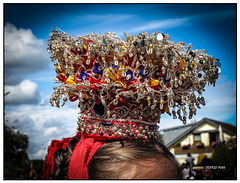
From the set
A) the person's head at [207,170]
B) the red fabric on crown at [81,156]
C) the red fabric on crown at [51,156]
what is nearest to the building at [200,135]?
the person's head at [207,170]

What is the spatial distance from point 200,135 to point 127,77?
718cm

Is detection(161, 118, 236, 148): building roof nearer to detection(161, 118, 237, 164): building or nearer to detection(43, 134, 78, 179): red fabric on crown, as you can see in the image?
detection(161, 118, 237, 164): building

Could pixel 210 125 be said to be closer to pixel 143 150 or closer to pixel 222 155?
pixel 222 155

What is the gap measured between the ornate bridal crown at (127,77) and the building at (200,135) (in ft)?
17.9

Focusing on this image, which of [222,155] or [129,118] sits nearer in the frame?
[129,118]

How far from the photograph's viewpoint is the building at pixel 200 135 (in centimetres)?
696

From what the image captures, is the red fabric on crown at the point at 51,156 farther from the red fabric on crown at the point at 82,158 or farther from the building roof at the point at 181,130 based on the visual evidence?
the building roof at the point at 181,130

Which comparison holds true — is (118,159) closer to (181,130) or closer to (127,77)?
(127,77)

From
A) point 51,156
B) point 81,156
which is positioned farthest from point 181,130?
point 81,156

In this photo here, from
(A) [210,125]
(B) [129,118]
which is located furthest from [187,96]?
(A) [210,125]

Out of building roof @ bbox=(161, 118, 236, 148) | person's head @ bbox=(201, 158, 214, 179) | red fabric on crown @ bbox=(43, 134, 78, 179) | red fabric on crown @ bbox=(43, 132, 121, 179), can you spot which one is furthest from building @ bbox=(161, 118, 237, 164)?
red fabric on crown @ bbox=(43, 132, 121, 179)

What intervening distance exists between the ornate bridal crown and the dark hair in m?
0.08

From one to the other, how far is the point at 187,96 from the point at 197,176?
2.88 meters

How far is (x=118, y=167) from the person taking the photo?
1.35 m
